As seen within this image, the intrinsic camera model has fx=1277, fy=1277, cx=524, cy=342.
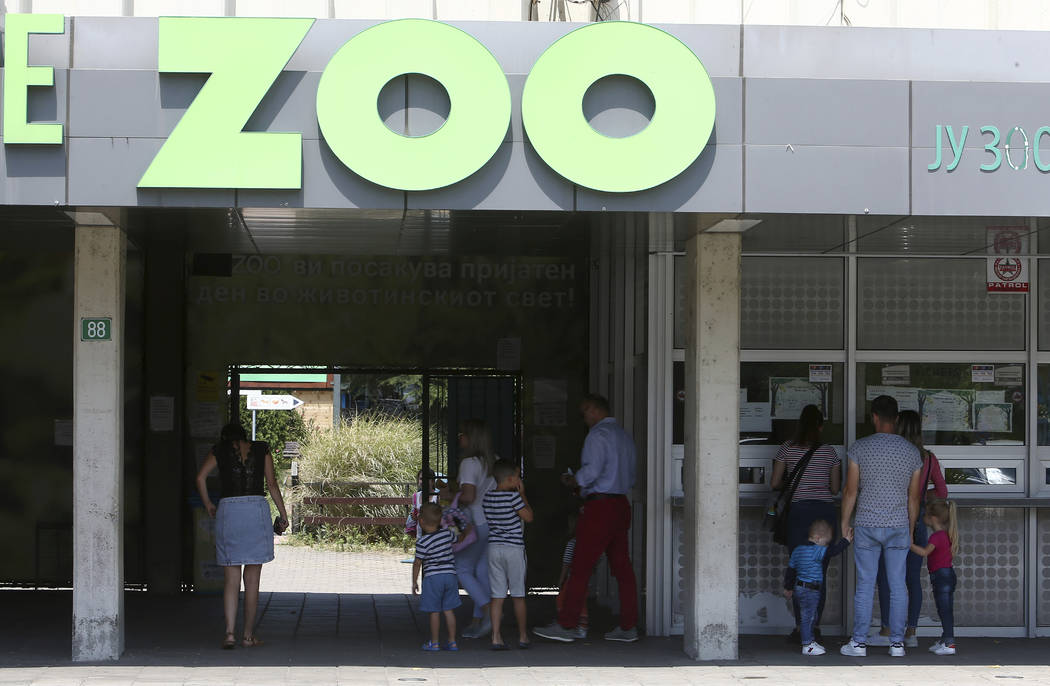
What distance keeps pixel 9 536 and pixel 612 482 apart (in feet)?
20.3

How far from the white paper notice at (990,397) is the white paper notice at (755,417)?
5.38ft

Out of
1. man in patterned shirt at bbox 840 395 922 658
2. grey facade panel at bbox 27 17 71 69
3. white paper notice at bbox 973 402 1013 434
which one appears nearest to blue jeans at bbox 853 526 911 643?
man in patterned shirt at bbox 840 395 922 658

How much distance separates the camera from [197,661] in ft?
27.4

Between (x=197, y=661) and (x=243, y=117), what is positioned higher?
(x=243, y=117)

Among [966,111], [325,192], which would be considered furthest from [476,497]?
[966,111]

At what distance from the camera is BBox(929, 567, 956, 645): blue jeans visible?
28.9ft

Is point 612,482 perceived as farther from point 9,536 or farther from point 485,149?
point 9,536

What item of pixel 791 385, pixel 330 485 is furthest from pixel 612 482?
pixel 330 485

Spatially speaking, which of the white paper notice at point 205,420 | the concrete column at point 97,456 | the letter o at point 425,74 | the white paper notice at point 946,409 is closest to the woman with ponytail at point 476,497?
the concrete column at point 97,456

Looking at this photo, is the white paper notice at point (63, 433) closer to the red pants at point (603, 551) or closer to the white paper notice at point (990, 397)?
the red pants at point (603, 551)

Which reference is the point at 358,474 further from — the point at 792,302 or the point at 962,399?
the point at 962,399

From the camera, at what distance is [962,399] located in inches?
382

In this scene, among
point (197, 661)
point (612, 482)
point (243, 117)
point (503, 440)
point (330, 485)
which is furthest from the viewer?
point (330, 485)

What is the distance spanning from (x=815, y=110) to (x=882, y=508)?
9.17 ft
